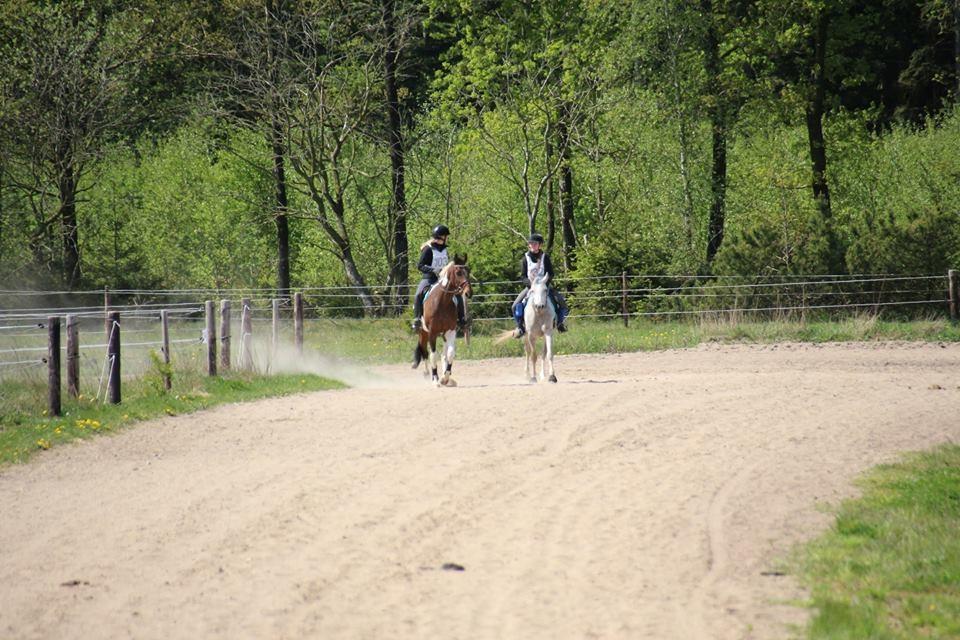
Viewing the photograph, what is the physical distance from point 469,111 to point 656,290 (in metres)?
11.4

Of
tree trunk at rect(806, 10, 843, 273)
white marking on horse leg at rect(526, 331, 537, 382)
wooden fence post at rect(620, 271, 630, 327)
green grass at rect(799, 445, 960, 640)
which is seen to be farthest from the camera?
tree trunk at rect(806, 10, 843, 273)

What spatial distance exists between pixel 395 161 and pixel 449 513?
1334 inches

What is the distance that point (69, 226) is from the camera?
4459cm

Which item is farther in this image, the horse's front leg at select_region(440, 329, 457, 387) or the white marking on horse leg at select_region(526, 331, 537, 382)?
the white marking on horse leg at select_region(526, 331, 537, 382)

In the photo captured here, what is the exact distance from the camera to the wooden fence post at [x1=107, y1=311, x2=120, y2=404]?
1738 cm

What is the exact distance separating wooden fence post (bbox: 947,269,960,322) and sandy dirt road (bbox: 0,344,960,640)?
15404mm

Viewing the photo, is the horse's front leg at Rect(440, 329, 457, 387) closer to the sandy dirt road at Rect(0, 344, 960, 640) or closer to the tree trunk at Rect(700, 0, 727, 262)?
the sandy dirt road at Rect(0, 344, 960, 640)

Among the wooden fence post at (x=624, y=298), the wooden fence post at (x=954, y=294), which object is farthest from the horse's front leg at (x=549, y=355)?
the wooden fence post at (x=954, y=294)

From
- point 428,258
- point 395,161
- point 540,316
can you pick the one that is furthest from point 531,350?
point 395,161

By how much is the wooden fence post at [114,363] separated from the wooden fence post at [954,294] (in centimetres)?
2284

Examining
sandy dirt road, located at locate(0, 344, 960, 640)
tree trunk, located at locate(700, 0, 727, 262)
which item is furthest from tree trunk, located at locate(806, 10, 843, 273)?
sandy dirt road, located at locate(0, 344, 960, 640)

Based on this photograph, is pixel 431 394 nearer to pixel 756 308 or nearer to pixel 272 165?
pixel 756 308

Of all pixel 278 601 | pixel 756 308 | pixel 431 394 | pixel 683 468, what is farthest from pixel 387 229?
pixel 278 601

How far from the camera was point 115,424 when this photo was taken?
15625mm
